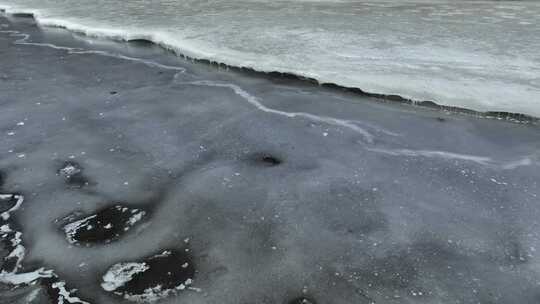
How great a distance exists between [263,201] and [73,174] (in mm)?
1435

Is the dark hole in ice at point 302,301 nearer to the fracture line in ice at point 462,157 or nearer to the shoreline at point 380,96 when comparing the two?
the fracture line in ice at point 462,157

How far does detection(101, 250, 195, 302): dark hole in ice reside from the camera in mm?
1897

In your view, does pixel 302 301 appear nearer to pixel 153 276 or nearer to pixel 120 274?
pixel 153 276

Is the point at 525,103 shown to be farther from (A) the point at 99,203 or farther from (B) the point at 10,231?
(B) the point at 10,231

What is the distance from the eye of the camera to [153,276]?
199 centimetres

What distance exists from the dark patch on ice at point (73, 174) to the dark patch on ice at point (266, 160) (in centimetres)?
121

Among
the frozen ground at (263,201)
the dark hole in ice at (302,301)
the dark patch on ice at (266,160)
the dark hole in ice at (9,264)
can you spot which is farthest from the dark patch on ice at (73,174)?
the dark hole in ice at (302,301)

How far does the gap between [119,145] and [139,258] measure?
150 centimetres

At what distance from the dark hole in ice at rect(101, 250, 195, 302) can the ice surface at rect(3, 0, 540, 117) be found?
292 cm

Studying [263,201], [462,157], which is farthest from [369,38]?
[263,201]

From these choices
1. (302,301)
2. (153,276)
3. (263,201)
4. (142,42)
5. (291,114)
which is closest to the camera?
(302,301)

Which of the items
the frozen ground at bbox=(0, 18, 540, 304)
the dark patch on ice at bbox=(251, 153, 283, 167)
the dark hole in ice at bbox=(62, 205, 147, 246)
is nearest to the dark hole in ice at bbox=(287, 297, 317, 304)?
the frozen ground at bbox=(0, 18, 540, 304)

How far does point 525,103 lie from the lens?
372 centimetres

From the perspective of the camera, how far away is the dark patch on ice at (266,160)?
3.03 metres
